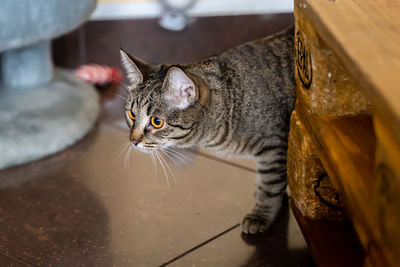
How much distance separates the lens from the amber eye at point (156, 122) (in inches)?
52.3

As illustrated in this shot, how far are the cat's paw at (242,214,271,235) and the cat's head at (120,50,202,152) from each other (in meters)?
0.29

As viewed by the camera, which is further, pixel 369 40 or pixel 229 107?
pixel 229 107

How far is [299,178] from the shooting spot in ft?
4.08

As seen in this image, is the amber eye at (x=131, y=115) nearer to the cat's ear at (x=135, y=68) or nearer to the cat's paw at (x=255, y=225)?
the cat's ear at (x=135, y=68)

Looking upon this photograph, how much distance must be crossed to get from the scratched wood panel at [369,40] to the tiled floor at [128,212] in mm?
675

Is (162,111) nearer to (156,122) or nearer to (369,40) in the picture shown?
(156,122)

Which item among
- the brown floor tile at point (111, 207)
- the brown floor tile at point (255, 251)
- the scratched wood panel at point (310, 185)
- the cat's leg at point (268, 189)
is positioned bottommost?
the brown floor tile at point (111, 207)

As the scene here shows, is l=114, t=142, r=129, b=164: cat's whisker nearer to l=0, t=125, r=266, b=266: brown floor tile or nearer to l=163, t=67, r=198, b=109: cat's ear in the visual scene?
l=0, t=125, r=266, b=266: brown floor tile

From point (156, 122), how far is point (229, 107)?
0.65ft

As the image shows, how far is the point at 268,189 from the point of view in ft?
4.79

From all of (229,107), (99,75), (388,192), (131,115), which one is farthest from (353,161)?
(99,75)

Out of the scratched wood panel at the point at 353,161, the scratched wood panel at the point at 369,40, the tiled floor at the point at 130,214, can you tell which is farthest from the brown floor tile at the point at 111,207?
the scratched wood panel at the point at 369,40

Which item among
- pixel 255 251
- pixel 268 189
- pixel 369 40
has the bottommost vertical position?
pixel 255 251

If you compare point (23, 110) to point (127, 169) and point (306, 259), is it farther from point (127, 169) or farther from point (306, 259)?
point (306, 259)
